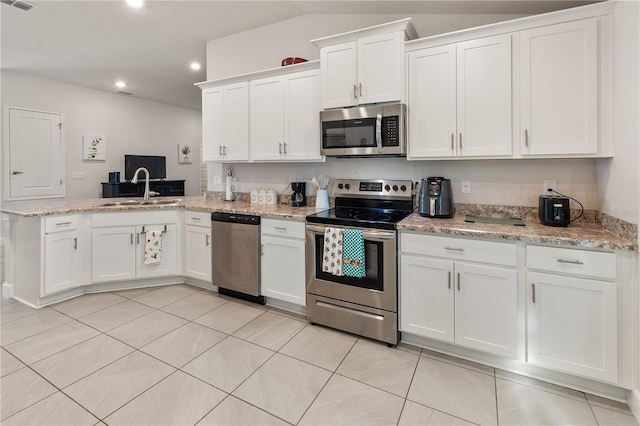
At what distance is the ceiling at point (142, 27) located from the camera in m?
2.77

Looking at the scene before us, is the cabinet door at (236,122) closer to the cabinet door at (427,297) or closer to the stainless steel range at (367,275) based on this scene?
the stainless steel range at (367,275)

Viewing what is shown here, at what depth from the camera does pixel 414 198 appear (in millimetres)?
2783

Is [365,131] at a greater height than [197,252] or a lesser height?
greater

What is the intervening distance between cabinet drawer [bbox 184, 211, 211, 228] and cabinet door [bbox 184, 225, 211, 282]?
0.14ft

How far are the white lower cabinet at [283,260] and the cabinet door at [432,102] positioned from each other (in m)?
1.17

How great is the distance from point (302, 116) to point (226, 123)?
0.99m

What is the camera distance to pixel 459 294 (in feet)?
6.82

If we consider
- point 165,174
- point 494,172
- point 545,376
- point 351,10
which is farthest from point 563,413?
point 165,174

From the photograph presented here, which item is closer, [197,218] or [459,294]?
[459,294]

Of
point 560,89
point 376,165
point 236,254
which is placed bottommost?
point 236,254

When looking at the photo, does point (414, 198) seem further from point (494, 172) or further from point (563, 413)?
point (563, 413)

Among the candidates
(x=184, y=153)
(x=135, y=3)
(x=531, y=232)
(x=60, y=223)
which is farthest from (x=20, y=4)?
(x=531, y=232)

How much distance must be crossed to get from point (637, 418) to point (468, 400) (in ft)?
2.61

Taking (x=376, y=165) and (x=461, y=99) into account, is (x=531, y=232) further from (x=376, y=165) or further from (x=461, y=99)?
(x=376, y=165)
